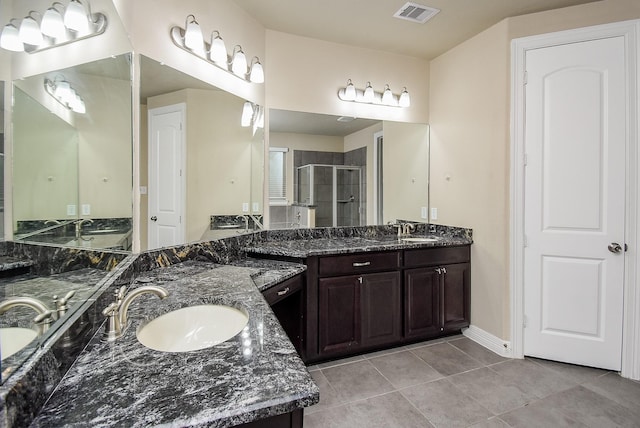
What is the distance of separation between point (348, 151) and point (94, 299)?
243 cm

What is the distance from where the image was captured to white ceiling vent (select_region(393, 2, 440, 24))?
7.63ft

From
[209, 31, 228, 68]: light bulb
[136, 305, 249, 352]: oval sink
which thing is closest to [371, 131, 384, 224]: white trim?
[209, 31, 228, 68]: light bulb

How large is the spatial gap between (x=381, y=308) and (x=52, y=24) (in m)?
2.39

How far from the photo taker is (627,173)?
2.12m

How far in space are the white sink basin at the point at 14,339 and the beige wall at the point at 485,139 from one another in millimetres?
2768

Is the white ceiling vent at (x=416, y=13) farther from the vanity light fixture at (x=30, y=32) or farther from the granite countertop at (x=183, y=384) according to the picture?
the granite countertop at (x=183, y=384)

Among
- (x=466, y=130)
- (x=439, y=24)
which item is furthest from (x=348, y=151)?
(x=439, y=24)

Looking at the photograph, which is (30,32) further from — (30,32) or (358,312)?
(358,312)

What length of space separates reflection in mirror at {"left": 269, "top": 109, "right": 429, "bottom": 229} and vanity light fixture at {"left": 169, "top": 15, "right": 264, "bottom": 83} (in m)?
0.39

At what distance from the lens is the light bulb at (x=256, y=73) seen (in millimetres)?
2371

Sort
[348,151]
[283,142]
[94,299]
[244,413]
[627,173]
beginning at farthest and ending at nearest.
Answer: [348,151] → [283,142] → [627,173] → [94,299] → [244,413]

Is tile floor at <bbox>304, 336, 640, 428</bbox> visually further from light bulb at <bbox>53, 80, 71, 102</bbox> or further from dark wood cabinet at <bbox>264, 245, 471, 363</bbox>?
light bulb at <bbox>53, 80, 71, 102</bbox>

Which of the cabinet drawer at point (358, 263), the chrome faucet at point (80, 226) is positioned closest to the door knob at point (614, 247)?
the cabinet drawer at point (358, 263)

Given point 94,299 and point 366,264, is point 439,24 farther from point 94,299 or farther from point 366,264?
point 94,299
